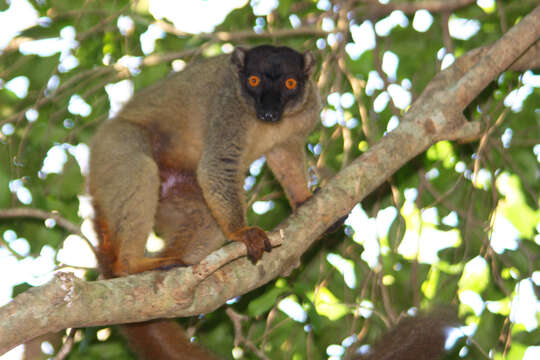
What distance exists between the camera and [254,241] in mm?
3938

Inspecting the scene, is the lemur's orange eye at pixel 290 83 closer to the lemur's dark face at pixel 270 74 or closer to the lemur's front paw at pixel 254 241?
the lemur's dark face at pixel 270 74

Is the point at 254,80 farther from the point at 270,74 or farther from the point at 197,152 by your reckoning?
the point at 197,152

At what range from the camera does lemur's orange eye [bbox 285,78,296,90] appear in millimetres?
4968

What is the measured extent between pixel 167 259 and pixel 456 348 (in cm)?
219

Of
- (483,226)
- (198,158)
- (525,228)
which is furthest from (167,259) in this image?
(525,228)

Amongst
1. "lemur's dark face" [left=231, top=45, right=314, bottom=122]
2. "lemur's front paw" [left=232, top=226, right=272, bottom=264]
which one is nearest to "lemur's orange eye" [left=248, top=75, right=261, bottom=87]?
"lemur's dark face" [left=231, top=45, right=314, bottom=122]

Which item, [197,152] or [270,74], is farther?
[197,152]

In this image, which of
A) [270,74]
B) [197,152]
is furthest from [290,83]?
[197,152]

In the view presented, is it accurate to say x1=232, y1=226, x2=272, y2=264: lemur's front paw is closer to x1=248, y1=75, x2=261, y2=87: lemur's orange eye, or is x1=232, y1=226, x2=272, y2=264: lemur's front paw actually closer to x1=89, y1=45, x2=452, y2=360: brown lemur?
x1=89, y1=45, x2=452, y2=360: brown lemur

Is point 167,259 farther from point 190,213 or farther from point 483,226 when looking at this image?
point 483,226

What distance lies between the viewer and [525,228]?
205 inches

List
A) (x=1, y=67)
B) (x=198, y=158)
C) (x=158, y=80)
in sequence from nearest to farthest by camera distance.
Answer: (x=1, y=67) → (x=198, y=158) → (x=158, y=80)

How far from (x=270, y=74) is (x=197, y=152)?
0.96 metres

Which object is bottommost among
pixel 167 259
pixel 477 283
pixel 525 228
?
pixel 477 283
